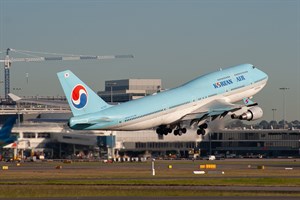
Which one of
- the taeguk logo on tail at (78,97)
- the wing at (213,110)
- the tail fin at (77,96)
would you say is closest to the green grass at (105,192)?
the tail fin at (77,96)

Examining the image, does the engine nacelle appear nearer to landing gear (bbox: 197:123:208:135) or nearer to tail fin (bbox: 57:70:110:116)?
landing gear (bbox: 197:123:208:135)

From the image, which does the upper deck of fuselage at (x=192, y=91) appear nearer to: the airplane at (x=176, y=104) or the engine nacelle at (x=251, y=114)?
the airplane at (x=176, y=104)

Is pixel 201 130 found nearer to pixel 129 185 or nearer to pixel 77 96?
pixel 77 96

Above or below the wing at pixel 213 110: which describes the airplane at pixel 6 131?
below

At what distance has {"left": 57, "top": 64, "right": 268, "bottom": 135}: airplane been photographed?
111 meters

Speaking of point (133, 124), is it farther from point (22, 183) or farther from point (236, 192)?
point (236, 192)

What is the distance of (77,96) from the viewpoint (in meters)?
111

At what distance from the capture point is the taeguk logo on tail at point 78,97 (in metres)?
111

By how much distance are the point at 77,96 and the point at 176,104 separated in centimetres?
1270

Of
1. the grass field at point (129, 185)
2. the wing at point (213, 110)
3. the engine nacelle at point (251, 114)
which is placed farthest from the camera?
the engine nacelle at point (251, 114)

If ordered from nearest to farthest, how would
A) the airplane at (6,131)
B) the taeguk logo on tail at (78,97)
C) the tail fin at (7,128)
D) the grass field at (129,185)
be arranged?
the grass field at (129,185)
the taeguk logo on tail at (78,97)
the tail fin at (7,128)
the airplane at (6,131)

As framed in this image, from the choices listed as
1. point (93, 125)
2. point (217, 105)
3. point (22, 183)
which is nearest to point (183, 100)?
point (217, 105)

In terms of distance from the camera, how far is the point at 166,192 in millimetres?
85875

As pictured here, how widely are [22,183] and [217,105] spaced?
28650mm
